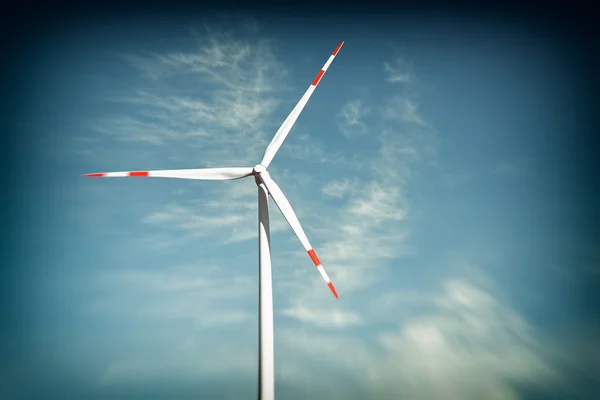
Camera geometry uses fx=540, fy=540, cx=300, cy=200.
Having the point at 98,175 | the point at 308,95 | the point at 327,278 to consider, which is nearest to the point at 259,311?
the point at 327,278

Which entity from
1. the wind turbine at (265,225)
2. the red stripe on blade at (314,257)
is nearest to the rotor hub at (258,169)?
the wind turbine at (265,225)

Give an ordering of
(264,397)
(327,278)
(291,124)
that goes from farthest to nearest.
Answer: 1. (291,124)
2. (327,278)
3. (264,397)

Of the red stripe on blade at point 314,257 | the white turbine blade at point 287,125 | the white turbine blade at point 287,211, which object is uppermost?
the white turbine blade at point 287,125

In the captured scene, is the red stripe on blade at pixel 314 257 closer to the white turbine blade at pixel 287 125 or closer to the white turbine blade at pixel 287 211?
the white turbine blade at pixel 287 211

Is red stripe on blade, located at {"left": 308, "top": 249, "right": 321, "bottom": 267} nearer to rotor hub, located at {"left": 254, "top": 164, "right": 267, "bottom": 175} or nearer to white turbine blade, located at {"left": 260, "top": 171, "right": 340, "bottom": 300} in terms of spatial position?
white turbine blade, located at {"left": 260, "top": 171, "right": 340, "bottom": 300}

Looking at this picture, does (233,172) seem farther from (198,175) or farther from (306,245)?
(306,245)

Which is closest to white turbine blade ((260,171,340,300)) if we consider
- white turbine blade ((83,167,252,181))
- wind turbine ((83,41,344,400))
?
A: wind turbine ((83,41,344,400))

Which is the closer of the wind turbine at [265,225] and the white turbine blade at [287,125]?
the wind turbine at [265,225]

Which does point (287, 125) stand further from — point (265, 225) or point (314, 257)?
point (314, 257)
